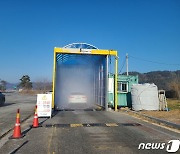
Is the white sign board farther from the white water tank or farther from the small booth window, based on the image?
the small booth window

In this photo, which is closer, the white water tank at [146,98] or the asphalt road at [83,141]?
the asphalt road at [83,141]

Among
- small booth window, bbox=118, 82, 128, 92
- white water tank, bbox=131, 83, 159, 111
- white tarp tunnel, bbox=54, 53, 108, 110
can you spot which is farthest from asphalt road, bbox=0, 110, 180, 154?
small booth window, bbox=118, 82, 128, 92

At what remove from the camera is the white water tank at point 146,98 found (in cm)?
1828

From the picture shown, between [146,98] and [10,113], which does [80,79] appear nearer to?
[146,98]

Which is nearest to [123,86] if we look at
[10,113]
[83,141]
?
[10,113]

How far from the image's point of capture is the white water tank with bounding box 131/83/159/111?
18281mm

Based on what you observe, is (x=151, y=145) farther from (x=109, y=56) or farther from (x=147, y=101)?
(x=109, y=56)

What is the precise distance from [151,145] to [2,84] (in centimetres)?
13880

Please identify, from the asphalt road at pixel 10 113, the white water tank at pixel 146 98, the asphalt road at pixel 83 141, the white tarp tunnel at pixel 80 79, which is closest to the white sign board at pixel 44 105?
the asphalt road at pixel 10 113

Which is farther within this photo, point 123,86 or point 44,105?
point 123,86

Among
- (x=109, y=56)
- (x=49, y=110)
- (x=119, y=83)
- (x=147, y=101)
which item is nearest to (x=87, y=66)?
(x=119, y=83)

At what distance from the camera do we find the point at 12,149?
276 inches

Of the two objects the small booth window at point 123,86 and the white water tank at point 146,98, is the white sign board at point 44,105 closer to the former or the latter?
the white water tank at point 146,98

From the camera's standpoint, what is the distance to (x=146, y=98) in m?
18.3
